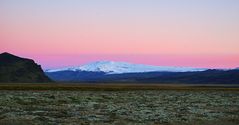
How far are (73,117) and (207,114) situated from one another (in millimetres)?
14343

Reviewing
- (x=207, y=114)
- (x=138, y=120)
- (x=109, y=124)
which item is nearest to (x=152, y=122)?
(x=138, y=120)

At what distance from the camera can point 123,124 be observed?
33906 mm

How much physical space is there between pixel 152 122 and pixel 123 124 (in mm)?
2984

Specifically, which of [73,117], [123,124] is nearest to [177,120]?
[123,124]

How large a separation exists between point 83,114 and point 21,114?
219 inches

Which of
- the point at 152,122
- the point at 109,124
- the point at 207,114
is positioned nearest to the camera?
the point at 109,124

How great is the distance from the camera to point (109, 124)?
109 ft

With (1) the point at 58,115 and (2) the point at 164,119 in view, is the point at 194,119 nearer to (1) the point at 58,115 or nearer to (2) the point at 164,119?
(2) the point at 164,119

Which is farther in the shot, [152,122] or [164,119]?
[164,119]

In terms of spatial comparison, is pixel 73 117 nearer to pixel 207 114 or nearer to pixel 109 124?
pixel 109 124

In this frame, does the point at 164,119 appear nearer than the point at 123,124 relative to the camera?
No

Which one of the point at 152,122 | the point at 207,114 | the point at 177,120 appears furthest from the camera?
the point at 207,114

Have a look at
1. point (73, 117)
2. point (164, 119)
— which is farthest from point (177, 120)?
point (73, 117)

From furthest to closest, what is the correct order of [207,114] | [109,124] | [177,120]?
[207,114] < [177,120] < [109,124]
